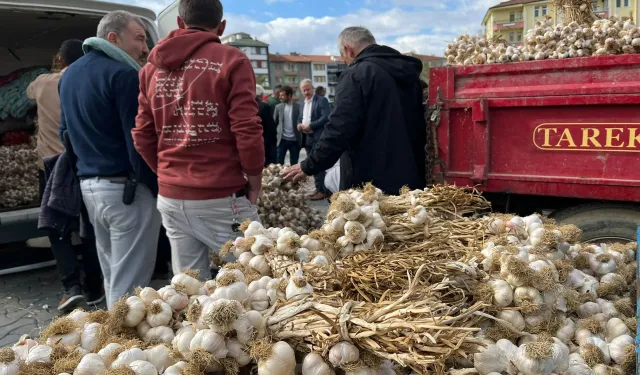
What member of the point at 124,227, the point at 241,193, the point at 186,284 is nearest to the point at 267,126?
the point at 124,227

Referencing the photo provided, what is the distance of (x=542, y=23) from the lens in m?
4.00

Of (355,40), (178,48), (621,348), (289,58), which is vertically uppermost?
(289,58)

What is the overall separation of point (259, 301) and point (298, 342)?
0.28 meters

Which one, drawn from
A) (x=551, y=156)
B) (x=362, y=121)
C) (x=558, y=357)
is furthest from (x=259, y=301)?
(x=551, y=156)

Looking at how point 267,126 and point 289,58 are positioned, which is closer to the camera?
point 267,126

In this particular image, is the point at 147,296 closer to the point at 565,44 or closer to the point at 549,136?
the point at 549,136

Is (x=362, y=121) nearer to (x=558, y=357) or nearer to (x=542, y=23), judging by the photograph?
(x=542, y=23)

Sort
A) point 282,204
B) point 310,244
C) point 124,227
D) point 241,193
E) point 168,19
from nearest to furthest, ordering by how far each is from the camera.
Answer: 1. point 310,244
2. point 241,193
3. point 124,227
4. point 168,19
5. point 282,204

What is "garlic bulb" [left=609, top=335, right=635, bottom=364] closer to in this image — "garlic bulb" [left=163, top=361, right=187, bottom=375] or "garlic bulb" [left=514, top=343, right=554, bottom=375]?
"garlic bulb" [left=514, top=343, right=554, bottom=375]

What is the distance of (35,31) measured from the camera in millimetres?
5953

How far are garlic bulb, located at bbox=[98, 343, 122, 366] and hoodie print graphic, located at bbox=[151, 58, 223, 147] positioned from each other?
143 centimetres

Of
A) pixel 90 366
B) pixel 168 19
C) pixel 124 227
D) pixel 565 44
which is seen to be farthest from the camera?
pixel 168 19

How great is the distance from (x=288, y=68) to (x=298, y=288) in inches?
3963

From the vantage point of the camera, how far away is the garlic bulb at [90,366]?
4.59ft
